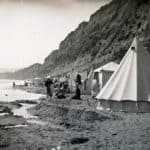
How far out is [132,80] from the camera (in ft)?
89.1

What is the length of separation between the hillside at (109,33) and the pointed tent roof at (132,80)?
2175 inches

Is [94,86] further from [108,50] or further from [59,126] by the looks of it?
[108,50]

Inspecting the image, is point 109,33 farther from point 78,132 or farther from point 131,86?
point 78,132

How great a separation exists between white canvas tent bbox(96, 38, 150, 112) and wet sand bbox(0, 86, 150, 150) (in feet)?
3.94

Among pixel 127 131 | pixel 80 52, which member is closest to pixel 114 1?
pixel 80 52

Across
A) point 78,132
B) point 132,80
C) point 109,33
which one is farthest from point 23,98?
point 109,33

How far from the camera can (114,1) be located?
156625mm

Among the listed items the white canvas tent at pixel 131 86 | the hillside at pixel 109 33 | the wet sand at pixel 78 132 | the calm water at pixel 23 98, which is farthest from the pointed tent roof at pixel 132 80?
the hillside at pixel 109 33

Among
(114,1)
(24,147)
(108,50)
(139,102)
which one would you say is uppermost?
(114,1)

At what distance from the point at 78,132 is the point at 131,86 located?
754 cm

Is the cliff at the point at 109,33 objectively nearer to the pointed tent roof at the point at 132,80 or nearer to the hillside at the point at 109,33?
the hillside at the point at 109,33

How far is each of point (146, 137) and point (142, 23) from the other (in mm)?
95562

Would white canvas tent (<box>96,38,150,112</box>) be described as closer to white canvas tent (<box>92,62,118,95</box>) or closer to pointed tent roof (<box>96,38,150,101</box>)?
pointed tent roof (<box>96,38,150,101</box>)

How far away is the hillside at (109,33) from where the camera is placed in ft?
344
